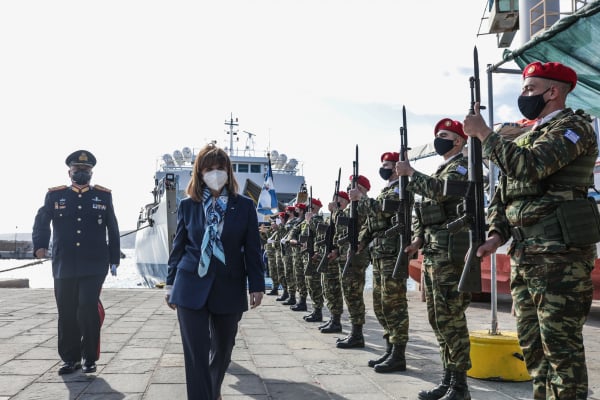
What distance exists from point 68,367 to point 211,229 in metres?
2.29

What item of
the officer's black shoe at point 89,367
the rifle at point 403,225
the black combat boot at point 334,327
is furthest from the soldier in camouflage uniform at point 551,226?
the black combat boot at point 334,327

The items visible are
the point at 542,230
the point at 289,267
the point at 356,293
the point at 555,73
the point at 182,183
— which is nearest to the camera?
the point at 542,230

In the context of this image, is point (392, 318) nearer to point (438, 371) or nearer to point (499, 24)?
point (438, 371)

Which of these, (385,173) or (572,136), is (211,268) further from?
(385,173)

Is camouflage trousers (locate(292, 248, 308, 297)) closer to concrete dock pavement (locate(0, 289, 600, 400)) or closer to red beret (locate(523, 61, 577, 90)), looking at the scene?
concrete dock pavement (locate(0, 289, 600, 400))

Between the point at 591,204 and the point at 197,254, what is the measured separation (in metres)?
2.07

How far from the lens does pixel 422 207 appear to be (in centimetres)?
→ 391

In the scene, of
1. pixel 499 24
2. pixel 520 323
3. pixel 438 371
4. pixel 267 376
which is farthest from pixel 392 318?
pixel 499 24

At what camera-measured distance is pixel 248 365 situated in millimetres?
4770

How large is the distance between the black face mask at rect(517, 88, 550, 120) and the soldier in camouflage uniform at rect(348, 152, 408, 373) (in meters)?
2.11

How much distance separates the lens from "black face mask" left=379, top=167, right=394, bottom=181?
5.28 m

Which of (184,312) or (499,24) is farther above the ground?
(499,24)

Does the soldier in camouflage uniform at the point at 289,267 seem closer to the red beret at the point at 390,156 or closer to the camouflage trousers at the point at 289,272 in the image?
the camouflage trousers at the point at 289,272

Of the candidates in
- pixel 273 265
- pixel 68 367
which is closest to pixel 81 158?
pixel 68 367
